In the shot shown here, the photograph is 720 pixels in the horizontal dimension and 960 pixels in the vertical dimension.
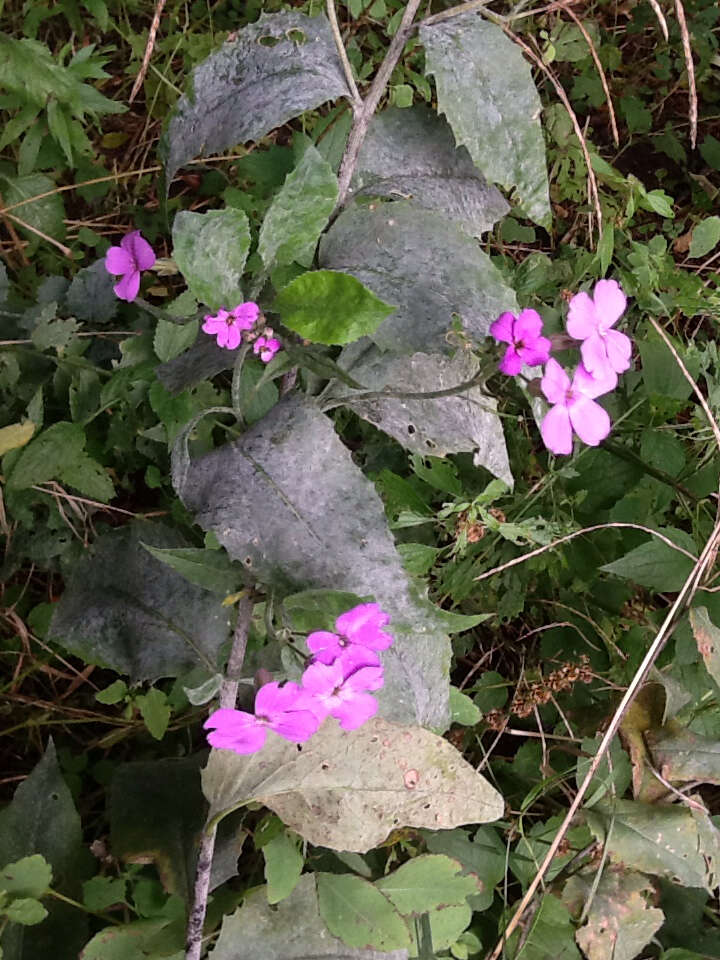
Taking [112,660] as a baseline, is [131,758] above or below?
below

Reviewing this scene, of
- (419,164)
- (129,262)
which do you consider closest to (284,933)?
(129,262)

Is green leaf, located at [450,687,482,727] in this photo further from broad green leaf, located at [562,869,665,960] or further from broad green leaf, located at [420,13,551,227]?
broad green leaf, located at [420,13,551,227]

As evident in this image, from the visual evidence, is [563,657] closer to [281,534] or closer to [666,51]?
[281,534]

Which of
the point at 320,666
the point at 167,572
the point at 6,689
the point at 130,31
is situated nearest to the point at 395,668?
the point at 320,666

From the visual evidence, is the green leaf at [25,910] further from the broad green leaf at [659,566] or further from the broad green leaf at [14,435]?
the broad green leaf at [659,566]

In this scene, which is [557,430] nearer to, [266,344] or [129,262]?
[266,344]

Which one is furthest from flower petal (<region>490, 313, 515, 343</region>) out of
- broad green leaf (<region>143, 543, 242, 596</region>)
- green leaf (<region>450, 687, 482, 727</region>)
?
green leaf (<region>450, 687, 482, 727</region>)
